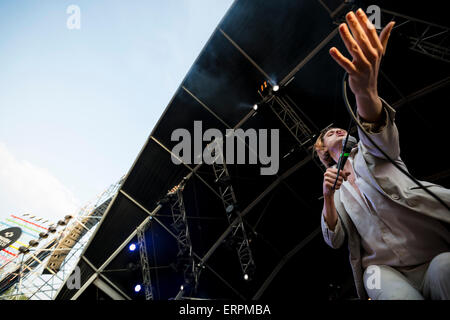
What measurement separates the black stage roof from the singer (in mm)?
5815

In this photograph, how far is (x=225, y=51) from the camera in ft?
27.4

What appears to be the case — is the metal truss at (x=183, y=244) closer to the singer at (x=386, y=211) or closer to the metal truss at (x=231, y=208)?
the metal truss at (x=231, y=208)

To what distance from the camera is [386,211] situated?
4.65 feet

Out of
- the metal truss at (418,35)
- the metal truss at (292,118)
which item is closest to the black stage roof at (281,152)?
the metal truss at (418,35)

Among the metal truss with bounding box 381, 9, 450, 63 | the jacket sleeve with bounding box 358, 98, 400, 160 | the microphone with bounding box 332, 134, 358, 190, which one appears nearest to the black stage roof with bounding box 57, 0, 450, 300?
the metal truss with bounding box 381, 9, 450, 63

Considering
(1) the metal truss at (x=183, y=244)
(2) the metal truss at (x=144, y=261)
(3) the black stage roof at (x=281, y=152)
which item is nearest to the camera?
(3) the black stage roof at (x=281, y=152)

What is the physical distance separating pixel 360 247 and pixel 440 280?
0.57 m

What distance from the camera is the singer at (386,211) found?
1217mm

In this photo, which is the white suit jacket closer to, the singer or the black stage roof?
the singer

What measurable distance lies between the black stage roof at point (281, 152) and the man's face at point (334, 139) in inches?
211

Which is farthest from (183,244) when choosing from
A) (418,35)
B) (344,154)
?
(418,35)

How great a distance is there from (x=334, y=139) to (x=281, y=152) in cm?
760
